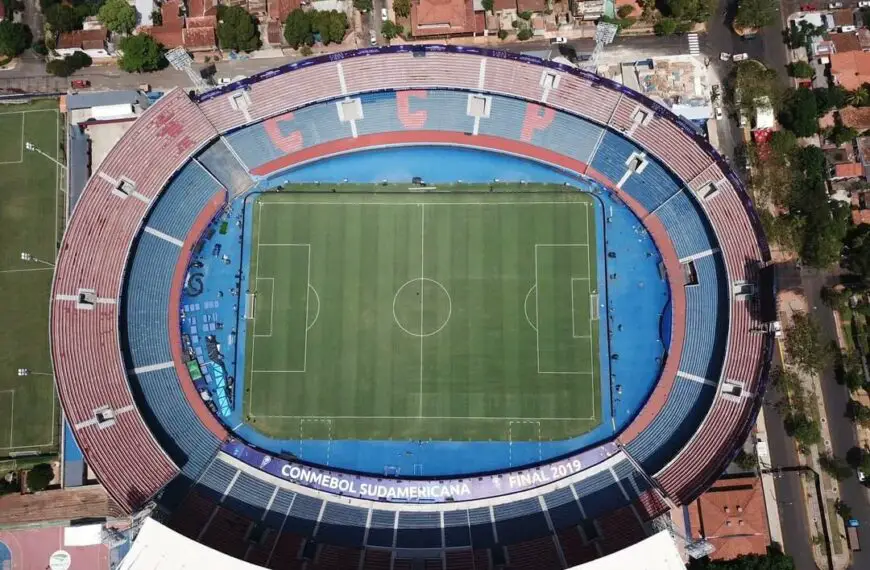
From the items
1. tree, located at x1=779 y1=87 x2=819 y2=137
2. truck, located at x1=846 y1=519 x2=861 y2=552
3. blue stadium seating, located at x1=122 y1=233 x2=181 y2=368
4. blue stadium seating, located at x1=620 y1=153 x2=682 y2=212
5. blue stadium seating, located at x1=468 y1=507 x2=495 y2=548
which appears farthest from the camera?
tree, located at x1=779 y1=87 x2=819 y2=137

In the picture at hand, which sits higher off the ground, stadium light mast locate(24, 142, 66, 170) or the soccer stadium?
stadium light mast locate(24, 142, 66, 170)

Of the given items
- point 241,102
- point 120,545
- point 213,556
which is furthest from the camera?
point 241,102

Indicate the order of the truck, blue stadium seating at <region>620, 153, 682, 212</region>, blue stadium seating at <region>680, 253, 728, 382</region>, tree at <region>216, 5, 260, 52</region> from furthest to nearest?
tree at <region>216, 5, 260, 52</region>, blue stadium seating at <region>620, 153, 682, 212</region>, blue stadium seating at <region>680, 253, 728, 382</region>, the truck

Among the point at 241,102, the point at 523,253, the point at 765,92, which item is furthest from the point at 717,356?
the point at 241,102

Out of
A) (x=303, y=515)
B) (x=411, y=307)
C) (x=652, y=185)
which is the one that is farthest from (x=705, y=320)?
(x=303, y=515)

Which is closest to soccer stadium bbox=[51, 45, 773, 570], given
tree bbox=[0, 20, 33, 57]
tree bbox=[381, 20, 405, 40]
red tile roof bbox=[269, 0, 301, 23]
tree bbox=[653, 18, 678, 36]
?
tree bbox=[381, 20, 405, 40]

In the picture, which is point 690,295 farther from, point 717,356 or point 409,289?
point 409,289

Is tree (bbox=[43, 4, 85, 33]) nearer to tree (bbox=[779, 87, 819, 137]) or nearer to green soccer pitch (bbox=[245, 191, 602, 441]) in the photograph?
green soccer pitch (bbox=[245, 191, 602, 441])
